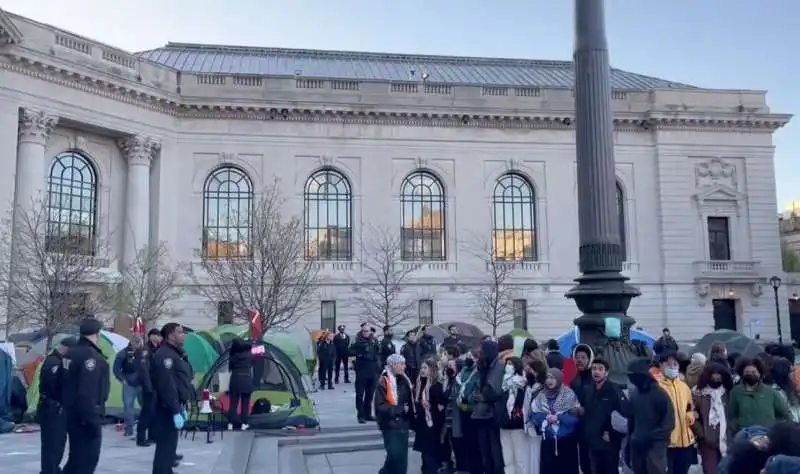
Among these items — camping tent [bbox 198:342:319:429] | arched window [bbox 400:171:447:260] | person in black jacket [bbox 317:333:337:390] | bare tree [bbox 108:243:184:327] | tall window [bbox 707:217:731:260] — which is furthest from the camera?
tall window [bbox 707:217:731:260]

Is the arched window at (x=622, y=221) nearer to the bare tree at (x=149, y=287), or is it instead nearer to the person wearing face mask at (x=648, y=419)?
the bare tree at (x=149, y=287)

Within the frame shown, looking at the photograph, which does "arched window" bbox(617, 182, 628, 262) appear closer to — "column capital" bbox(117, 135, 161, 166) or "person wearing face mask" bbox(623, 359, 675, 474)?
"column capital" bbox(117, 135, 161, 166)

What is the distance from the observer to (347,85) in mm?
38375

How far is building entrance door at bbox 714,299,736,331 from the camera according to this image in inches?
1559

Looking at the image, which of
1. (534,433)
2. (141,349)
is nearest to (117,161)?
(141,349)

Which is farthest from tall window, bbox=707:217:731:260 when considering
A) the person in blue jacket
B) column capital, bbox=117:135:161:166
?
the person in blue jacket

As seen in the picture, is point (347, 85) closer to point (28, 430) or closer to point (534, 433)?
point (28, 430)

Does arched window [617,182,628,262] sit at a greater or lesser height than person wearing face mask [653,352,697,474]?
greater

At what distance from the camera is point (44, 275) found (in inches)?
998

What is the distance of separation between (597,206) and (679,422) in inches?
138

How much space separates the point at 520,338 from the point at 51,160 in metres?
22.9

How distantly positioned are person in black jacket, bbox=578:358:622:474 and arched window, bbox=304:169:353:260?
29.9m

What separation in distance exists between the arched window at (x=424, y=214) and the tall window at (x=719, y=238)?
15282 mm

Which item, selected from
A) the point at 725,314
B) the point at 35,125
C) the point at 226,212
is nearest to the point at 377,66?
the point at 226,212
